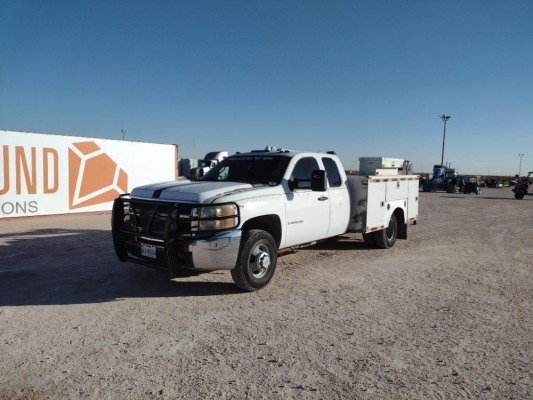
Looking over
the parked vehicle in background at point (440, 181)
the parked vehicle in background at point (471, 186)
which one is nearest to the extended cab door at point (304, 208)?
the parked vehicle in background at point (471, 186)

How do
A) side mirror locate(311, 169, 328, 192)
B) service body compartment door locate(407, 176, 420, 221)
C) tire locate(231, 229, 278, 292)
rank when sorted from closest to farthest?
tire locate(231, 229, 278, 292) < side mirror locate(311, 169, 328, 192) < service body compartment door locate(407, 176, 420, 221)

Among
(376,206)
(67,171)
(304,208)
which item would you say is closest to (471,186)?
(376,206)

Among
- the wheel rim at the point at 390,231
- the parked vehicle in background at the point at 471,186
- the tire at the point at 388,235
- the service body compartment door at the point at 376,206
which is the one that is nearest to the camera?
the service body compartment door at the point at 376,206

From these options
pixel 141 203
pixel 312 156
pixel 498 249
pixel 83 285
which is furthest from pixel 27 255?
pixel 498 249

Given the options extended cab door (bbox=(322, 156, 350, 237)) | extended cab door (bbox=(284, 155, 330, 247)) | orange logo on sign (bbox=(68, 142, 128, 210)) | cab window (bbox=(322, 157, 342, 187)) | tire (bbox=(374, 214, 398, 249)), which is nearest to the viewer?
extended cab door (bbox=(284, 155, 330, 247))

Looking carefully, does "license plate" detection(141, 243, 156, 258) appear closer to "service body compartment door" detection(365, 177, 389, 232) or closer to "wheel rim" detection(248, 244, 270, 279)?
"wheel rim" detection(248, 244, 270, 279)

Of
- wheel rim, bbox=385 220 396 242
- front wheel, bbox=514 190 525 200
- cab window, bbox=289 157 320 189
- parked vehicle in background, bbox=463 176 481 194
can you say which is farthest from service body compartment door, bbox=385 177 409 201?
parked vehicle in background, bbox=463 176 481 194

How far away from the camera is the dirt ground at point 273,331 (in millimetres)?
3094

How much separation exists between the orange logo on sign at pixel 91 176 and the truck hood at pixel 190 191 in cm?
1034

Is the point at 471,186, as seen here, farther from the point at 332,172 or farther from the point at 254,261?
the point at 254,261

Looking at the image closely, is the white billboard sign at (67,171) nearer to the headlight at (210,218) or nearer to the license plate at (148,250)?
the license plate at (148,250)

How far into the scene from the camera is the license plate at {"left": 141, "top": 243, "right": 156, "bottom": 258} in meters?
5.14

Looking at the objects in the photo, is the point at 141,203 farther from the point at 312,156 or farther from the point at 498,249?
the point at 498,249

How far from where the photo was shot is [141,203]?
553 centimetres
